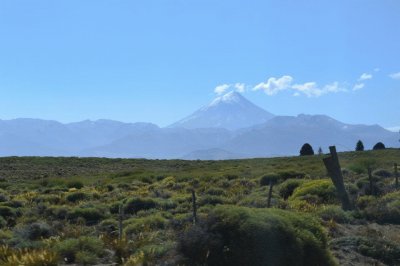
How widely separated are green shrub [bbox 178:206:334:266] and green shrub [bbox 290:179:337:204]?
1180 cm

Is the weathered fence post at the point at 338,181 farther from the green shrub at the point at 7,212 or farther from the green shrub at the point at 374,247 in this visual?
the green shrub at the point at 7,212

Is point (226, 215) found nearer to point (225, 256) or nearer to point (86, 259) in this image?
point (225, 256)

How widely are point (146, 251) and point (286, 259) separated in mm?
3048

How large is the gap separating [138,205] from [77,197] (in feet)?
20.1

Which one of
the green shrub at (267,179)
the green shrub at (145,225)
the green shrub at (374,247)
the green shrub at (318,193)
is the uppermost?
the green shrub at (267,179)

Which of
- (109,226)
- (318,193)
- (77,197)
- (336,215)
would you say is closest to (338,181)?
(336,215)

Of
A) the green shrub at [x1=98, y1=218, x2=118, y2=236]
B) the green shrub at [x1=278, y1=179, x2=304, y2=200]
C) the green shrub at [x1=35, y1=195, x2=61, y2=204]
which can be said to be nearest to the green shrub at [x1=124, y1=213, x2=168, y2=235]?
the green shrub at [x1=98, y1=218, x2=118, y2=236]

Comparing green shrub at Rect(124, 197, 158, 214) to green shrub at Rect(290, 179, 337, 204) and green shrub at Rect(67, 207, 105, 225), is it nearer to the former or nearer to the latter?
green shrub at Rect(67, 207, 105, 225)

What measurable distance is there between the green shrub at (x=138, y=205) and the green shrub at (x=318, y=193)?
19.1 ft

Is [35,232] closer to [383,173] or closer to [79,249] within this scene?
[79,249]

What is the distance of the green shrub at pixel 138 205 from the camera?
2320 centimetres

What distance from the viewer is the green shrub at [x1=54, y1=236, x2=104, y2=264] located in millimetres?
11969

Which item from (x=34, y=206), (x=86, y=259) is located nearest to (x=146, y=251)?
(x=86, y=259)

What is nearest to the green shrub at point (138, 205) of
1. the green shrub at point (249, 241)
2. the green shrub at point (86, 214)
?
the green shrub at point (86, 214)
